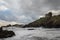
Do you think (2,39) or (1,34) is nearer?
(2,39)

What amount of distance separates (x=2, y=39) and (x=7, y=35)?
8.59 meters

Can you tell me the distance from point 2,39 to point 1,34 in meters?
5.78

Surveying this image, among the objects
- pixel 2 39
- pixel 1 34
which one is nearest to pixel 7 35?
pixel 1 34

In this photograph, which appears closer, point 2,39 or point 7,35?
point 2,39

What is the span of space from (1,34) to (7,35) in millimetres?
3940

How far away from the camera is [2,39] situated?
66.5 m

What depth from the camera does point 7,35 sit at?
246 ft

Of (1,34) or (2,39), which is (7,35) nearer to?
(1,34)

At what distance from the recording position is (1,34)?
7188cm
